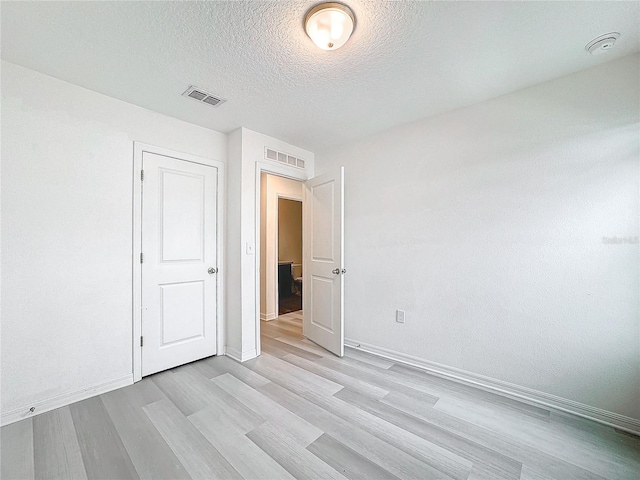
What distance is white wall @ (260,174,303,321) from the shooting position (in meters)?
A: 4.34

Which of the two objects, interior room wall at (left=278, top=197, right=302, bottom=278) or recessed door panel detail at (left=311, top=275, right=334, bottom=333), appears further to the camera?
interior room wall at (left=278, top=197, right=302, bottom=278)

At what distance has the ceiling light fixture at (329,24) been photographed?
1421mm

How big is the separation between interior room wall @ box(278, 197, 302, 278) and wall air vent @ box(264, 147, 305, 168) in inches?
130

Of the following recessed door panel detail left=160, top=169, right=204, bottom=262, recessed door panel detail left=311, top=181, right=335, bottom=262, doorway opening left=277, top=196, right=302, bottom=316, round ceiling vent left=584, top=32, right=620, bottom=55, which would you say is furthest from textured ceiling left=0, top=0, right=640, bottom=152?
doorway opening left=277, top=196, right=302, bottom=316

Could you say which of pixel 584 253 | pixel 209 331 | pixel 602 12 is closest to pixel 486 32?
pixel 602 12

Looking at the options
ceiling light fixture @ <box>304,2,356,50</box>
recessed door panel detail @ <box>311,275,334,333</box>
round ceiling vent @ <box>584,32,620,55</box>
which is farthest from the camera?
recessed door panel detail @ <box>311,275,334,333</box>

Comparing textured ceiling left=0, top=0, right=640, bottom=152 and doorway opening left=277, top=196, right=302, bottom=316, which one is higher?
textured ceiling left=0, top=0, right=640, bottom=152

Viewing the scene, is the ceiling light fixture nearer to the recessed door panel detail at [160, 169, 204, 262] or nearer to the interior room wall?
the recessed door panel detail at [160, 169, 204, 262]

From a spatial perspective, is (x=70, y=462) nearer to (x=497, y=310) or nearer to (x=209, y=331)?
(x=209, y=331)

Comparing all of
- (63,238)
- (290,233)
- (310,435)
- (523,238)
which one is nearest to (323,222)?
(523,238)

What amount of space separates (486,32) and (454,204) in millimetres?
1318

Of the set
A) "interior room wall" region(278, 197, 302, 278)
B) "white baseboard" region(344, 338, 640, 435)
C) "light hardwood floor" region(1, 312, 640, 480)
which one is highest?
"interior room wall" region(278, 197, 302, 278)

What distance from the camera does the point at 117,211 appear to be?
2326 millimetres

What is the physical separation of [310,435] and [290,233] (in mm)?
5532
